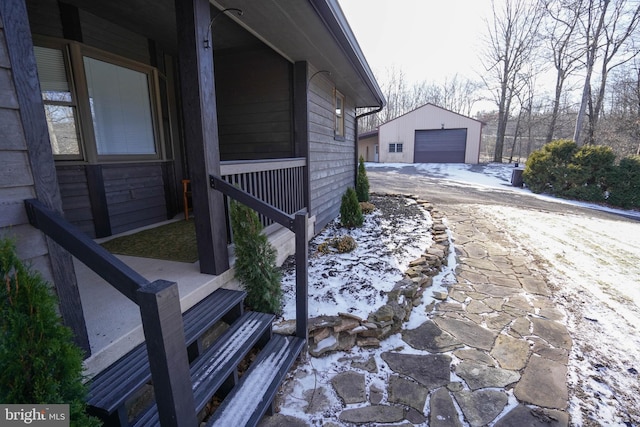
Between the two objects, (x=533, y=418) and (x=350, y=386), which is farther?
(x=350, y=386)

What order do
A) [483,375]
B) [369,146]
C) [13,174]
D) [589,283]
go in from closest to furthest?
[13,174] < [483,375] < [589,283] < [369,146]

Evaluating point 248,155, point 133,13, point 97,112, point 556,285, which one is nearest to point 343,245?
point 248,155

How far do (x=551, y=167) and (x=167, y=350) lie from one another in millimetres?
12706

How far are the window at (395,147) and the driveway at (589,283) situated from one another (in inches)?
595

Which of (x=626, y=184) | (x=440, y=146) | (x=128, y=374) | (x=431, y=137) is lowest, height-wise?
(x=128, y=374)

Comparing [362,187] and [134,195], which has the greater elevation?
[134,195]

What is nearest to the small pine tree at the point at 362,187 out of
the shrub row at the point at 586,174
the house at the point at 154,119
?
the house at the point at 154,119

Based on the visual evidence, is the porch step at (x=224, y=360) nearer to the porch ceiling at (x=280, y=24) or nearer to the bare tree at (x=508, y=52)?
the porch ceiling at (x=280, y=24)

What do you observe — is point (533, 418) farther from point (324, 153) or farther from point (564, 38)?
point (564, 38)

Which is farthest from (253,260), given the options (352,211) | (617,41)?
(617,41)

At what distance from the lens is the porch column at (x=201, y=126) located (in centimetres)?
205

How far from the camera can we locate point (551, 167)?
10.2 m

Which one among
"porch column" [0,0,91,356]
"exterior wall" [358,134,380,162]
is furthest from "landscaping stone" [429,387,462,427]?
"exterior wall" [358,134,380,162]

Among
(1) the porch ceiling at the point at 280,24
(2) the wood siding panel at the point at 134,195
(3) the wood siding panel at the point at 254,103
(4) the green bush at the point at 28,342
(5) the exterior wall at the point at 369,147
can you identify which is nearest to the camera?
(4) the green bush at the point at 28,342
